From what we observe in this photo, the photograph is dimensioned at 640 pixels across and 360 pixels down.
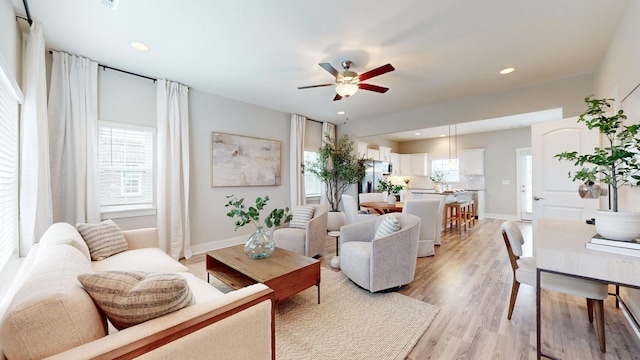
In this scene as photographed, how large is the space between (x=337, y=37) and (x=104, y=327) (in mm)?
2672

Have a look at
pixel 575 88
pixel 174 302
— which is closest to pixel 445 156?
pixel 575 88

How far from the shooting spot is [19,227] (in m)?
2.26

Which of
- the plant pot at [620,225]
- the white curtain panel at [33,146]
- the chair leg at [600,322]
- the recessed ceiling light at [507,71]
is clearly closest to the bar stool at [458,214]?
the recessed ceiling light at [507,71]

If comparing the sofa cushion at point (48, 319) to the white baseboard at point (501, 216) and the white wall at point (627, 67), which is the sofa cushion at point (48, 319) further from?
the white baseboard at point (501, 216)

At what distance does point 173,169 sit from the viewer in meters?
3.65

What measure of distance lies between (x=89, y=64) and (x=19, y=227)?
195 cm

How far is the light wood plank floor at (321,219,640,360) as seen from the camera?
1740mm

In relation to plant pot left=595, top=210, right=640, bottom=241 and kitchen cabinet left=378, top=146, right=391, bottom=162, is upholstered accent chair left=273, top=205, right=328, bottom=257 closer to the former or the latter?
plant pot left=595, top=210, right=640, bottom=241

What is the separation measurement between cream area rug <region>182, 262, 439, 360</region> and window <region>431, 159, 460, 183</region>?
20.5ft

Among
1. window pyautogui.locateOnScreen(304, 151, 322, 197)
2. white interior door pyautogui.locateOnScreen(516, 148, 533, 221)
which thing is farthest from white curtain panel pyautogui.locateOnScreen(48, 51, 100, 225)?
white interior door pyautogui.locateOnScreen(516, 148, 533, 221)

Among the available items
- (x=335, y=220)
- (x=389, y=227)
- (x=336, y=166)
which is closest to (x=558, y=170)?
(x=389, y=227)

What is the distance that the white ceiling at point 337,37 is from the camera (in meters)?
2.06

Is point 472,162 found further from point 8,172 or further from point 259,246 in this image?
point 8,172

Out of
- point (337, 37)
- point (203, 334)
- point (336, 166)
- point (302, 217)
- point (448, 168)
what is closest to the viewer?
point (203, 334)
